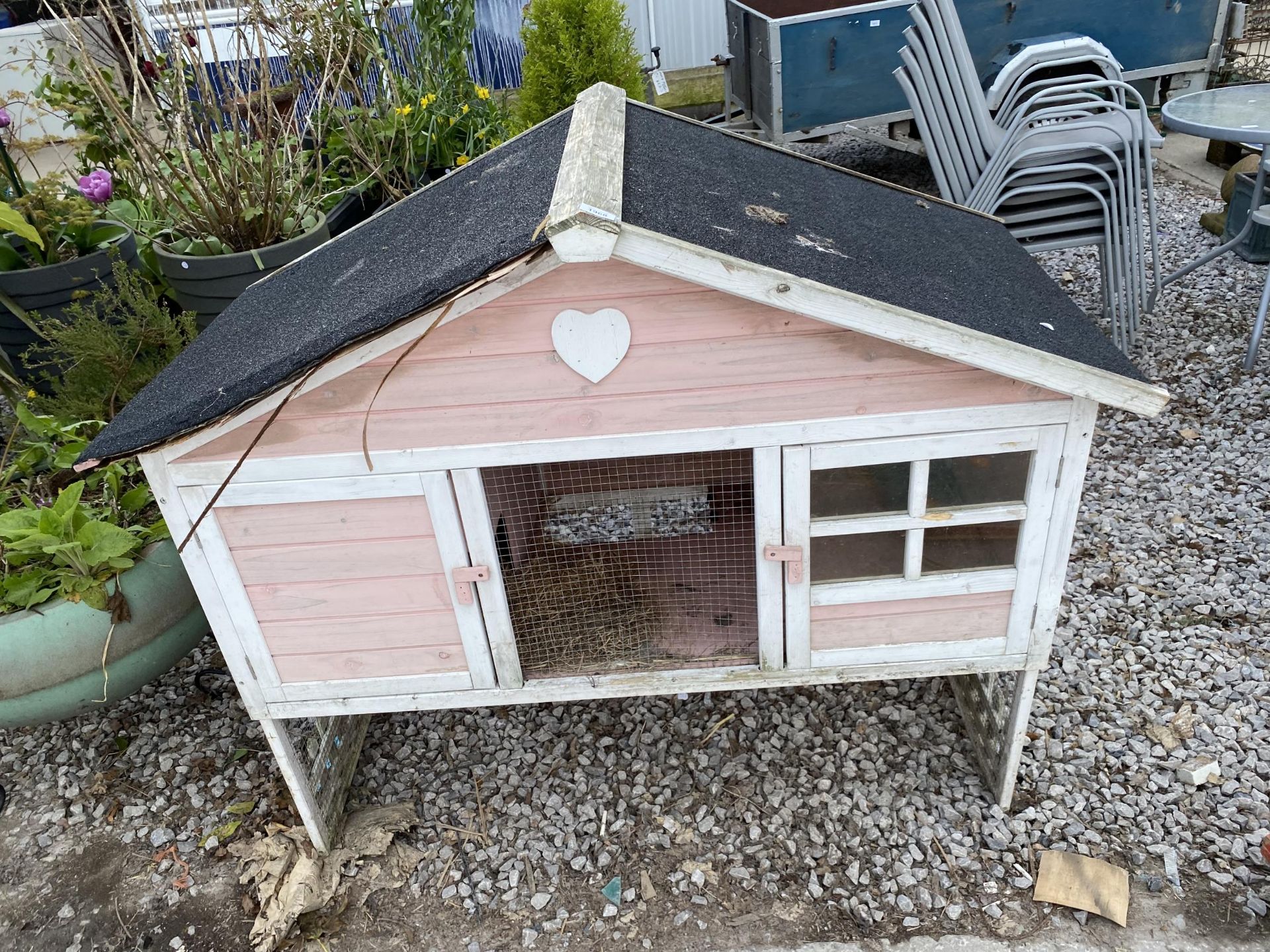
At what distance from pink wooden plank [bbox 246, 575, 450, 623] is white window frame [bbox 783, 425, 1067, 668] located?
2.58 ft

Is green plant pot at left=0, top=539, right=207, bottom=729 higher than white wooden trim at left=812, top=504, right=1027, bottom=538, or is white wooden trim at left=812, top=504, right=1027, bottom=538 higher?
white wooden trim at left=812, top=504, right=1027, bottom=538

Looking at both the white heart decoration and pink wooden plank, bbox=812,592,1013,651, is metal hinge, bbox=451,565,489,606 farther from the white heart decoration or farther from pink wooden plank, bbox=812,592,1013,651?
pink wooden plank, bbox=812,592,1013,651

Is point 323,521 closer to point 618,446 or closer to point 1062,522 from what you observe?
point 618,446

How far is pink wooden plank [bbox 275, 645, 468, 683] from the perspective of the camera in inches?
82.7

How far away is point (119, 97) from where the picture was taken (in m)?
4.41

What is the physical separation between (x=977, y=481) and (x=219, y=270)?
3.15 m

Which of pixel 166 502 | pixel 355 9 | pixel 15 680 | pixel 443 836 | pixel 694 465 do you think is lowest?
pixel 443 836

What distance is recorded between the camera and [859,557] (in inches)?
79.7

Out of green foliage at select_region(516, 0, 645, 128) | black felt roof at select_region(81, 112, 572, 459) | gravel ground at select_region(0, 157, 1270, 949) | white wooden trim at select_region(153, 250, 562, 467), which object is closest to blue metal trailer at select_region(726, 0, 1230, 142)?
green foliage at select_region(516, 0, 645, 128)

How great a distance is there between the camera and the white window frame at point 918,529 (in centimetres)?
182

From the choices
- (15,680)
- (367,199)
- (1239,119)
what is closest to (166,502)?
(15,680)

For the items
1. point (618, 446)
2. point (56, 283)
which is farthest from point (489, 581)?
point (56, 283)

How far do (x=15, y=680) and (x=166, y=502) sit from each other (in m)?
1.02

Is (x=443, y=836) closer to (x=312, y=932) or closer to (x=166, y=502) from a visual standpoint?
(x=312, y=932)
